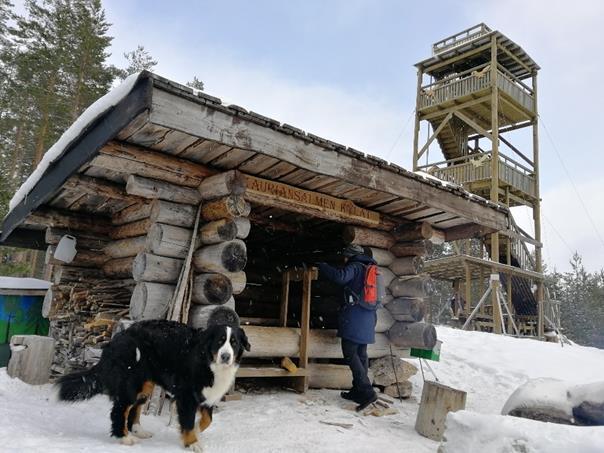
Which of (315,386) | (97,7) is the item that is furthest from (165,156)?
(97,7)

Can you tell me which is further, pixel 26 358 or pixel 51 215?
pixel 51 215

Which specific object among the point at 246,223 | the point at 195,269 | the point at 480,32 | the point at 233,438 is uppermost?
the point at 480,32

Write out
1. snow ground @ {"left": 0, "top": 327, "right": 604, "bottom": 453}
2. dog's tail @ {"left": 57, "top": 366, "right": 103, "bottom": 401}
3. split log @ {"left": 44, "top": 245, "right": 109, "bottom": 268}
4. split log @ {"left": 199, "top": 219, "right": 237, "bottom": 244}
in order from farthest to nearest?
split log @ {"left": 44, "top": 245, "right": 109, "bottom": 268} → split log @ {"left": 199, "top": 219, "right": 237, "bottom": 244} → dog's tail @ {"left": 57, "top": 366, "right": 103, "bottom": 401} → snow ground @ {"left": 0, "top": 327, "right": 604, "bottom": 453}

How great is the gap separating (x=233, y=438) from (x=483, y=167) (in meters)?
16.4

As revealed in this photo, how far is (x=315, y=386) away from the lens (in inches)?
274

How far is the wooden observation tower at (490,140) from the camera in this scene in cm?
1797

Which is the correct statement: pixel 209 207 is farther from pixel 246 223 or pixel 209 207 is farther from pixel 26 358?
pixel 26 358

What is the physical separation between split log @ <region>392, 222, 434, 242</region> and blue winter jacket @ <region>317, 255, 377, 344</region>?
59.1 inches

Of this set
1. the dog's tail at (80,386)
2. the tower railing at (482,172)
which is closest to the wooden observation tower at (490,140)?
the tower railing at (482,172)

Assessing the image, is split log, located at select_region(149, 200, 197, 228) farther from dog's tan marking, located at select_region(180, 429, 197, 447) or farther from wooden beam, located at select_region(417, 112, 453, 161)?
wooden beam, located at select_region(417, 112, 453, 161)

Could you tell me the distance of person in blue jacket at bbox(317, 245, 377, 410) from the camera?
6094 mm

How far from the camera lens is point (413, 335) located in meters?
7.23

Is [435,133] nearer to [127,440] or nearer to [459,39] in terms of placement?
[459,39]

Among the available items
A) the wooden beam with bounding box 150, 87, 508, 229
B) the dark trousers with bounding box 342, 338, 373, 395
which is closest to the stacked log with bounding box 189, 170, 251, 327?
the wooden beam with bounding box 150, 87, 508, 229
